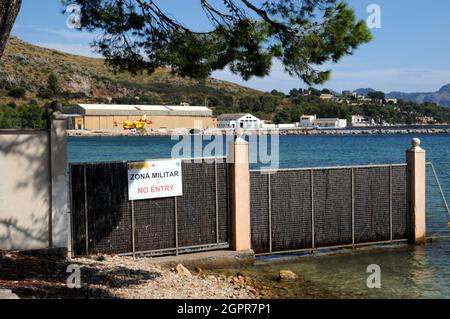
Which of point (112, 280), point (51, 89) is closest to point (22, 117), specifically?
point (51, 89)

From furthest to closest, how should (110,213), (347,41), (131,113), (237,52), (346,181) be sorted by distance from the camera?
1. (131,113)
2. (346,181)
3. (110,213)
4. (237,52)
5. (347,41)

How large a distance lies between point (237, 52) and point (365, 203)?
251 inches

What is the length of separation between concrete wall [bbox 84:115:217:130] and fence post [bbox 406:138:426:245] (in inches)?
6050

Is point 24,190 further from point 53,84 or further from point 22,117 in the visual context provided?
point 53,84

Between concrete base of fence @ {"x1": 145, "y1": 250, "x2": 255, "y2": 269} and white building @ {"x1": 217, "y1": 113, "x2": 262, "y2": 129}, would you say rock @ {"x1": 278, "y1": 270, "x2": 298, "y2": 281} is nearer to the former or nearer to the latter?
concrete base of fence @ {"x1": 145, "y1": 250, "x2": 255, "y2": 269}

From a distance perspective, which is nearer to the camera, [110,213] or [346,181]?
[110,213]

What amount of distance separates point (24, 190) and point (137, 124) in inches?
6544

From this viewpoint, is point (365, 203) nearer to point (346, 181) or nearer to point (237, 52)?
point (346, 181)

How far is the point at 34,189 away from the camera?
39.4ft

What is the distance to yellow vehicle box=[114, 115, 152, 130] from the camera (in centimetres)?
17612

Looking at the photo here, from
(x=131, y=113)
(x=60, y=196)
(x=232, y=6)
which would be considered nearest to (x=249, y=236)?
(x=60, y=196)

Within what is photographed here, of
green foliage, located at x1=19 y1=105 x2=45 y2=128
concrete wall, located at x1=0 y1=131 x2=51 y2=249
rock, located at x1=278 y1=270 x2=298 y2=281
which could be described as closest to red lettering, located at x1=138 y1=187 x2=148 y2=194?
concrete wall, located at x1=0 y1=131 x2=51 y2=249
